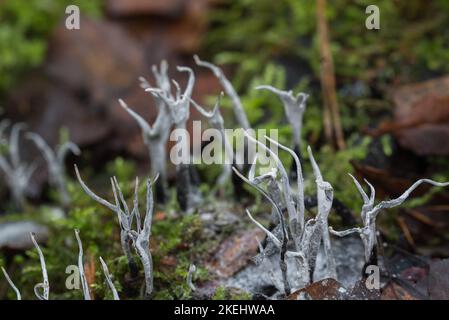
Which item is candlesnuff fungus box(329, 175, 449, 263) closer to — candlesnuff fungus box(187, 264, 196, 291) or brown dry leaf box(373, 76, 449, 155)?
candlesnuff fungus box(187, 264, 196, 291)

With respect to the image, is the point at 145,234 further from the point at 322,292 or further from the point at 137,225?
the point at 322,292

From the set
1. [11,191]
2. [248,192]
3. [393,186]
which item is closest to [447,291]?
[393,186]

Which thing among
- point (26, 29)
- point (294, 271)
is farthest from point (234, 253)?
point (26, 29)

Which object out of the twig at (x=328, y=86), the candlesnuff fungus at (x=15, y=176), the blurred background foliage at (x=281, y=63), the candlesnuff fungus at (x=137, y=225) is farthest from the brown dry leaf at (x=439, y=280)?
the candlesnuff fungus at (x=15, y=176)

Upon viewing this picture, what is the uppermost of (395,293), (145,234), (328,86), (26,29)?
(26,29)

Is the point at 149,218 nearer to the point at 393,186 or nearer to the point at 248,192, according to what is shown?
the point at 248,192

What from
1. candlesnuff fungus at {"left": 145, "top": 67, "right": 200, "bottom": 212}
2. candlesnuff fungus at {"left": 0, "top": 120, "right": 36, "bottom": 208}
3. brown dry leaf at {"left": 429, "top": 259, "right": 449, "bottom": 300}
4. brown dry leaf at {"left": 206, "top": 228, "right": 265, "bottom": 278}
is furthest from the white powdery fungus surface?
candlesnuff fungus at {"left": 0, "top": 120, "right": 36, "bottom": 208}
